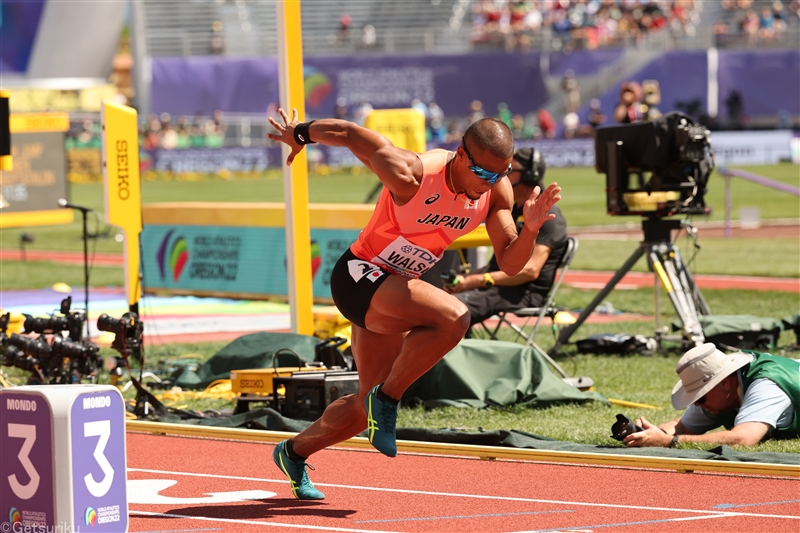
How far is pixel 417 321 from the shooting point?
5.58 metres

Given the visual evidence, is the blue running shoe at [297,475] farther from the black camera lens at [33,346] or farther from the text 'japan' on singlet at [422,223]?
the black camera lens at [33,346]

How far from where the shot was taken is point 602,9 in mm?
49500

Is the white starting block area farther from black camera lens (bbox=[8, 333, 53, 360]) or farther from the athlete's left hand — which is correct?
black camera lens (bbox=[8, 333, 53, 360])

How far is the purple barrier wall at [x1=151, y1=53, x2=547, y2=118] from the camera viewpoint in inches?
1828

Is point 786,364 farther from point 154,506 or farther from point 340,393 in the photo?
point 154,506

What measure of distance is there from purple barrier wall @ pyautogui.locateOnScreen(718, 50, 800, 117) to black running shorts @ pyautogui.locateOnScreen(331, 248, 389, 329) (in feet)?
136

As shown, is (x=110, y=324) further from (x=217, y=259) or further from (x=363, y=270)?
(x=217, y=259)

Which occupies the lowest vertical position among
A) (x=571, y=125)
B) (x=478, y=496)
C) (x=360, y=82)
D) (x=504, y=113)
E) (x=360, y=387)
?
(x=478, y=496)

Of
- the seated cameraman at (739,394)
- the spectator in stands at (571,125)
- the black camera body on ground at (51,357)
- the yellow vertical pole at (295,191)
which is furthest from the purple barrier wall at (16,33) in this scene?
the seated cameraman at (739,394)

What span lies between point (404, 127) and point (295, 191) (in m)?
4.35

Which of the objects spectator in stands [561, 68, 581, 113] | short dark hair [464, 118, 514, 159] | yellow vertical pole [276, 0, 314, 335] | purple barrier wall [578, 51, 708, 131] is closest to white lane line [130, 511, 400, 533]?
short dark hair [464, 118, 514, 159]

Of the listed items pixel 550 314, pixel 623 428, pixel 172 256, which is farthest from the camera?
pixel 172 256

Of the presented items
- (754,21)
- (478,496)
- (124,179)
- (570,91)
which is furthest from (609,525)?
(754,21)

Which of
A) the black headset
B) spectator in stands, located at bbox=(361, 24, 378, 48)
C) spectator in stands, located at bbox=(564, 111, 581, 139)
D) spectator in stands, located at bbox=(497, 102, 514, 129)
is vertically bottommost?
the black headset
